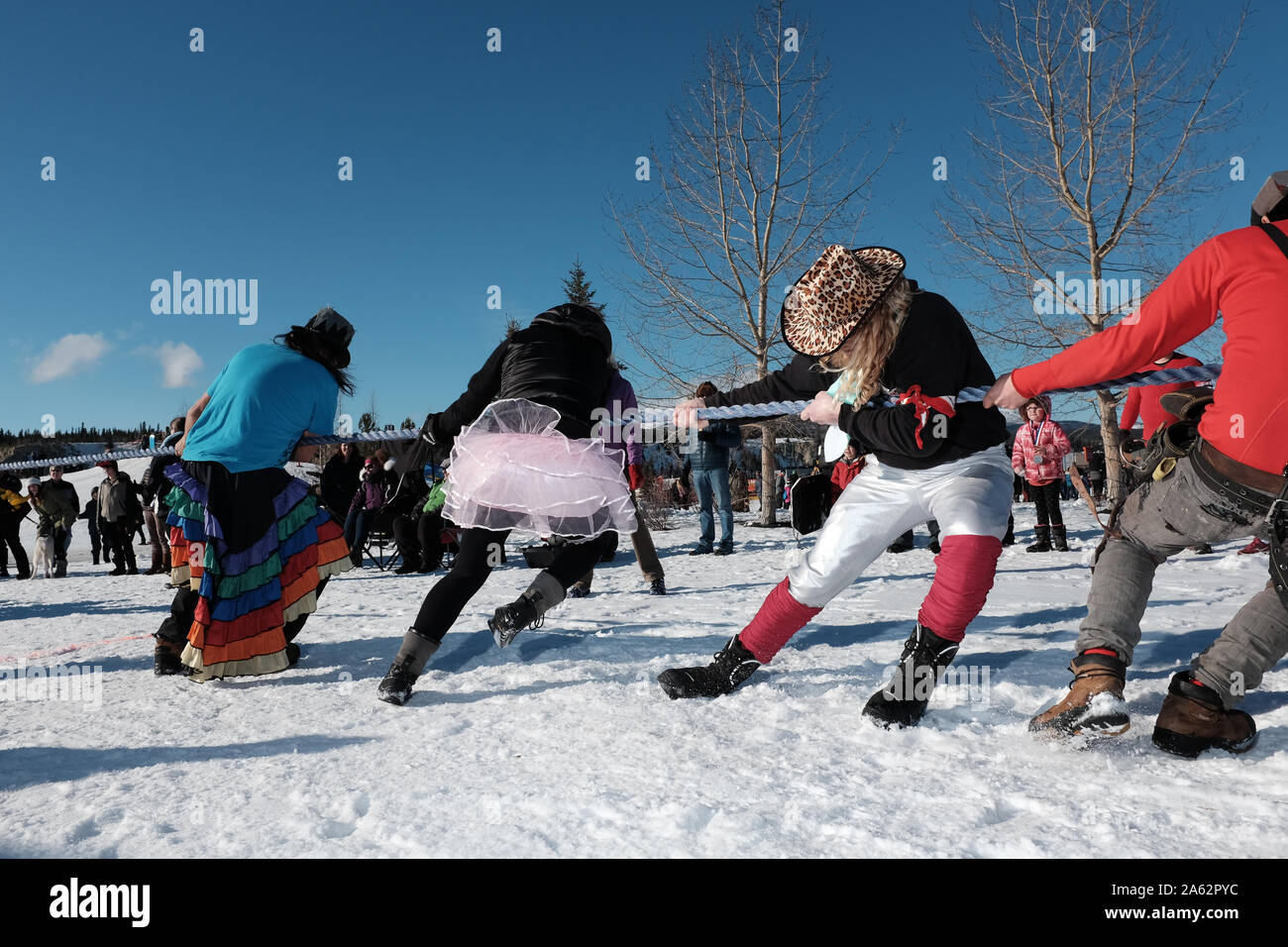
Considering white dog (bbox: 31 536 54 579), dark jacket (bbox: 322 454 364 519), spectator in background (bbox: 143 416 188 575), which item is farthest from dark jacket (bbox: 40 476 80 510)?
dark jacket (bbox: 322 454 364 519)

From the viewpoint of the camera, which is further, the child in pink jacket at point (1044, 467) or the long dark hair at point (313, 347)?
the child in pink jacket at point (1044, 467)

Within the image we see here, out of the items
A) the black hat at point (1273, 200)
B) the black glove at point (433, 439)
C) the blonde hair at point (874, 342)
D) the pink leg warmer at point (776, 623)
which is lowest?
the pink leg warmer at point (776, 623)

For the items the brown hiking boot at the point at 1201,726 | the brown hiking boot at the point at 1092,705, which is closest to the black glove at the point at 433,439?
the brown hiking boot at the point at 1092,705

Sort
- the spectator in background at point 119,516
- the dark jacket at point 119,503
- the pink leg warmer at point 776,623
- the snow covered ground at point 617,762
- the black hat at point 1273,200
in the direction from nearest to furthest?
1. the snow covered ground at point 617,762
2. the black hat at point 1273,200
3. the pink leg warmer at point 776,623
4. the spectator in background at point 119,516
5. the dark jacket at point 119,503

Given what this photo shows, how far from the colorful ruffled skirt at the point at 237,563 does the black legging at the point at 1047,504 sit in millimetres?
→ 7179

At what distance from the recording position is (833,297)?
8.09 feet

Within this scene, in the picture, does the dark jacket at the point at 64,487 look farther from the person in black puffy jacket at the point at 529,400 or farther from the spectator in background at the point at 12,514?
the person in black puffy jacket at the point at 529,400

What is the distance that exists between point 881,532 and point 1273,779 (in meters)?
1.18

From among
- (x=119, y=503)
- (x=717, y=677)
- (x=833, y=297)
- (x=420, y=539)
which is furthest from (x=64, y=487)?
(x=833, y=297)

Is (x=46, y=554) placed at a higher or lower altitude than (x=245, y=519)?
lower

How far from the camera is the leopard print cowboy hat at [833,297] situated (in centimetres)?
245

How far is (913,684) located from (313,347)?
9.78ft

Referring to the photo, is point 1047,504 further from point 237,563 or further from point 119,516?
point 119,516
